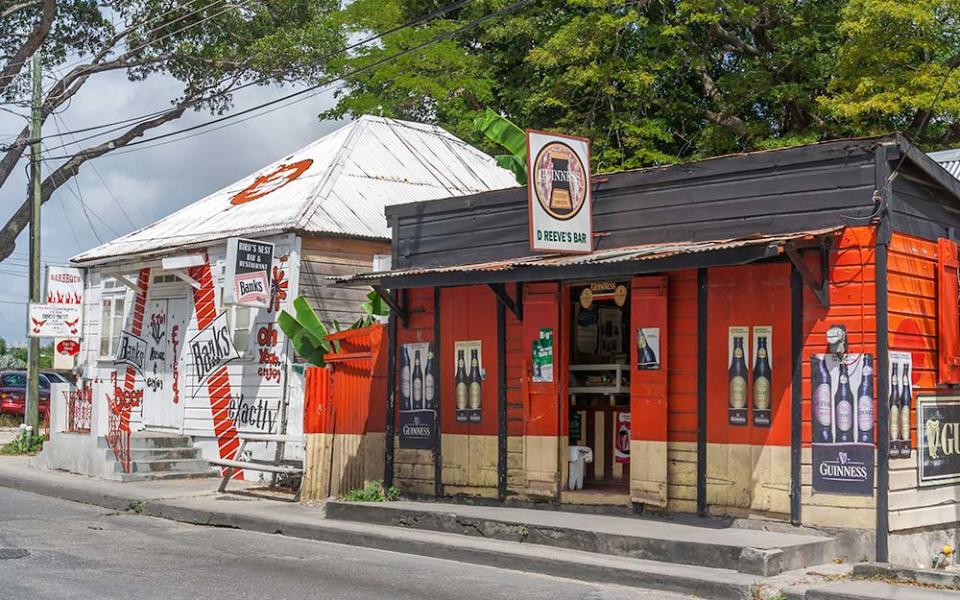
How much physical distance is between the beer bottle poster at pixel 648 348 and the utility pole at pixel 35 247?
51.4 ft

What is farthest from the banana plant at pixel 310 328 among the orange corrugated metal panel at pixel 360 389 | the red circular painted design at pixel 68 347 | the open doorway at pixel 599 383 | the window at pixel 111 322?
the red circular painted design at pixel 68 347

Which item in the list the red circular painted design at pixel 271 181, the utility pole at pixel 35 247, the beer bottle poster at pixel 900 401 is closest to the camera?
the beer bottle poster at pixel 900 401

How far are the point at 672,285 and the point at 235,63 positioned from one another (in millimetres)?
21689

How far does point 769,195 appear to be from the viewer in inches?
489

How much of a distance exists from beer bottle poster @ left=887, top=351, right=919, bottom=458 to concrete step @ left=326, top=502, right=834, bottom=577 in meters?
1.22

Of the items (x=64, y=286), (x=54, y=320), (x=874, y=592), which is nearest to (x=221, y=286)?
(x=64, y=286)

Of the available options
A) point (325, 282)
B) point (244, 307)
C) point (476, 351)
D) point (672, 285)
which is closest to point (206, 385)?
point (244, 307)

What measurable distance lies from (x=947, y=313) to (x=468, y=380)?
595 cm

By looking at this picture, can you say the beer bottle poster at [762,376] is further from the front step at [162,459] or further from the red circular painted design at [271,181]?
the red circular painted design at [271,181]

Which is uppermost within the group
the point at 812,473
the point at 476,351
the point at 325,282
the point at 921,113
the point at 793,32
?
the point at 793,32

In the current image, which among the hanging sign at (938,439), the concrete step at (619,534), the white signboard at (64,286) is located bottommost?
the concrete step at (619,534)

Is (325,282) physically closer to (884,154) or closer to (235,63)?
(884,154)

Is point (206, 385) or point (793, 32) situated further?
point (793, 32)

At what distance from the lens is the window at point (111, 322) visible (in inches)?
939
